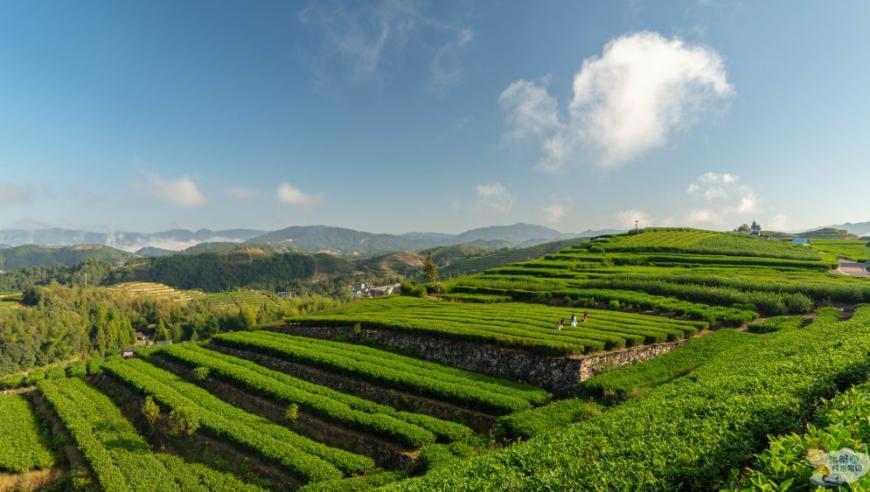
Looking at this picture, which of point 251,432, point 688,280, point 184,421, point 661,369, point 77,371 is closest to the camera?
point 661,369

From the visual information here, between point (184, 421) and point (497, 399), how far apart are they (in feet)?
72.1

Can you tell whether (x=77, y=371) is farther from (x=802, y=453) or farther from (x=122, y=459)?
(x=802, y=453)

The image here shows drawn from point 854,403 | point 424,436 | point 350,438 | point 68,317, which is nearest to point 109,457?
point 350,438

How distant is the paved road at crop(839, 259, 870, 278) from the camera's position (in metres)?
57.6

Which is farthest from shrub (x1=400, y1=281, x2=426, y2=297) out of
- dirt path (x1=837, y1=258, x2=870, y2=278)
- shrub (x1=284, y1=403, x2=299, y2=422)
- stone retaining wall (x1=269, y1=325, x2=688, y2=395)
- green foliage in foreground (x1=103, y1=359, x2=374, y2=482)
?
dirt path (x1=837, y1=258, x2=870, y2=278)

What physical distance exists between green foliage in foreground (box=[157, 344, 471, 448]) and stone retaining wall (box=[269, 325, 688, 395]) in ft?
25.8

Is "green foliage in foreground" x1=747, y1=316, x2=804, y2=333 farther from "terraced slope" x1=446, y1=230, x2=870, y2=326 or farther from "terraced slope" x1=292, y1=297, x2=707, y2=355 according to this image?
"terraced slope" x1=292, y1=297, x2=707, y2=355

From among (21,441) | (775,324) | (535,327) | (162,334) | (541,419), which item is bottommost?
(162,334)

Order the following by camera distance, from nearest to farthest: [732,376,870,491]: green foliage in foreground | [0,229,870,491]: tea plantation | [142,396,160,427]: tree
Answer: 1. [732,376,870,491]: green foliage in foreground
2. [0,229,870,491]: tea plantation
3. [142,396,160,427]: tree

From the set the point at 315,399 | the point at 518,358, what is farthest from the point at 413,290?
the point at 315,399

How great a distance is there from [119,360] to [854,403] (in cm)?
6575

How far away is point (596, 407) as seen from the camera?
73.0 ft

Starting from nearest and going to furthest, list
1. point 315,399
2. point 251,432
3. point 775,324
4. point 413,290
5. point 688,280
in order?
point 251,432
point 315,399
point 775,324
point 688,280
point 413,290

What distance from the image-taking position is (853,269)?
62.5 metres
